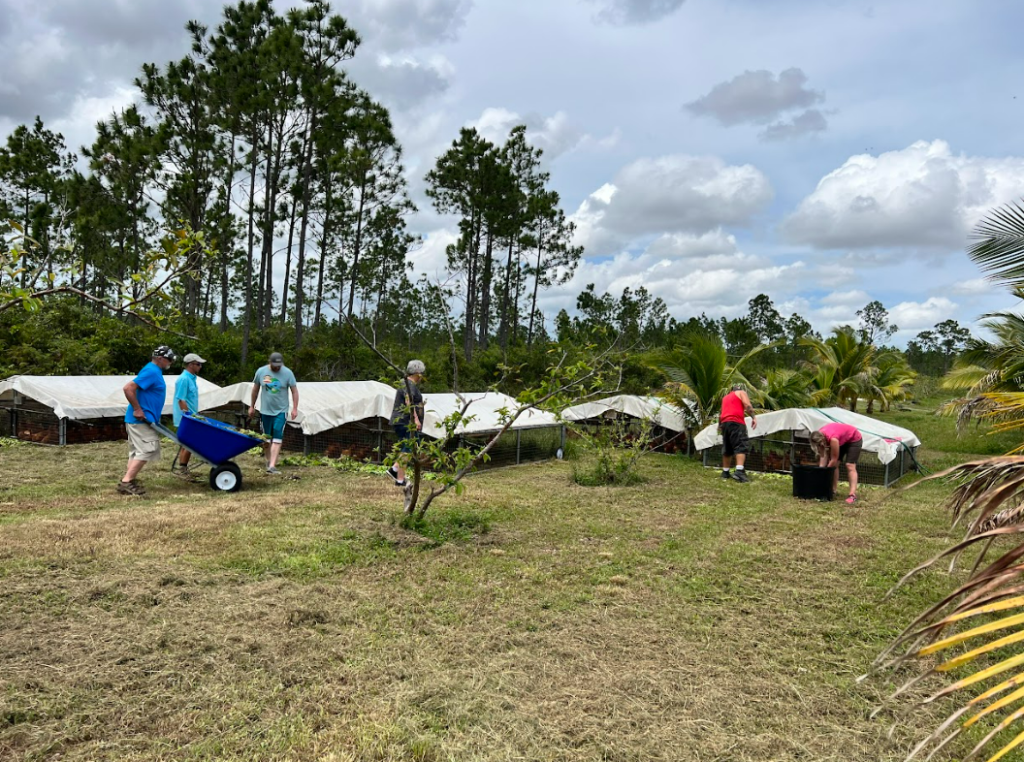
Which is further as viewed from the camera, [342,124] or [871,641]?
[342,124]

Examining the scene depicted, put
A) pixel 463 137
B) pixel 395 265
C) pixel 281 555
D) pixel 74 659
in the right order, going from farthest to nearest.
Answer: pixel 395 265
pixel 463 137
pixel 281 555
pixel 74 659

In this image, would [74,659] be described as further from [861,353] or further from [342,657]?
[861,353]

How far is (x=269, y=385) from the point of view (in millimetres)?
8906

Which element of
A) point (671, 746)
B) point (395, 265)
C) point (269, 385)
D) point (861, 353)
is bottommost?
point (671, 746)

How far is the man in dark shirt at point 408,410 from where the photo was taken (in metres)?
5.77

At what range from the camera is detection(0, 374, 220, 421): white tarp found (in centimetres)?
1112

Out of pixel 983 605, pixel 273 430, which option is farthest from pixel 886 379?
pixel 983 605

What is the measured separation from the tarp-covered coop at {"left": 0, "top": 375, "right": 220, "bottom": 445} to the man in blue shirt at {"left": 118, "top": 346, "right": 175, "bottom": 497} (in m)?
4.10

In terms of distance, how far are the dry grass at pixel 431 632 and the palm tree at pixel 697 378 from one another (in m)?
7.22

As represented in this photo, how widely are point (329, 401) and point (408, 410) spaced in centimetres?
614

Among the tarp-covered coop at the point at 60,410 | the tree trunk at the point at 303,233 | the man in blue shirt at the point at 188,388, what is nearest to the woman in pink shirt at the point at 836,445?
the man in blue shirt at the point at 188,388

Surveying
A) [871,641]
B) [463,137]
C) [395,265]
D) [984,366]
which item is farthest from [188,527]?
[395,265]

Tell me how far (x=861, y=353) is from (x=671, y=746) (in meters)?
21.3

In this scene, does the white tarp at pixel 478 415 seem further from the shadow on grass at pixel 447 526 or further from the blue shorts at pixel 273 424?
the shadow on grass at pixel 447 526
